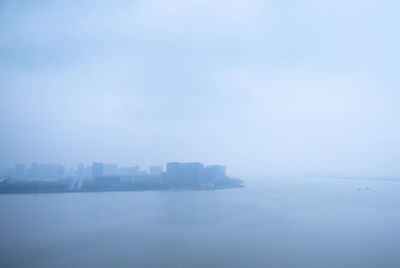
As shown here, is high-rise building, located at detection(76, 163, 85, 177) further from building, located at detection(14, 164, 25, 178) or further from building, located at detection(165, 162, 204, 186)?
building, located at detection(165, 162, 204, 186)

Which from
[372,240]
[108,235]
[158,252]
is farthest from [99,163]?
[372,240]

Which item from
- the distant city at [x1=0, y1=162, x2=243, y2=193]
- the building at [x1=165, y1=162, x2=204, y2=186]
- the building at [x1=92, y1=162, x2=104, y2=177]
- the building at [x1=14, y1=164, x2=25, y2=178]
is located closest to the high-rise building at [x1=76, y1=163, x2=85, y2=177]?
the distant city at [x1=0, y1=162, x2=243, y2=193]

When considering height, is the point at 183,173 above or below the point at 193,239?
above

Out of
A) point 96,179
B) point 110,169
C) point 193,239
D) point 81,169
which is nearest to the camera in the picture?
point 193,239

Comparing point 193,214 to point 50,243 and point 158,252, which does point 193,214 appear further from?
A: point 50,243

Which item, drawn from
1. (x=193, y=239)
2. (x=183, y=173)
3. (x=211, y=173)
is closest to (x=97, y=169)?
(x=183, y=173)

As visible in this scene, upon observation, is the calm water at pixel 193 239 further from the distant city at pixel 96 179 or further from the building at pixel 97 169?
the building at pixel 97 169

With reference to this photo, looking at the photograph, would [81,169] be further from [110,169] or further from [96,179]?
[96,179]

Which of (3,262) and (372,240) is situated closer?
(3,262)
